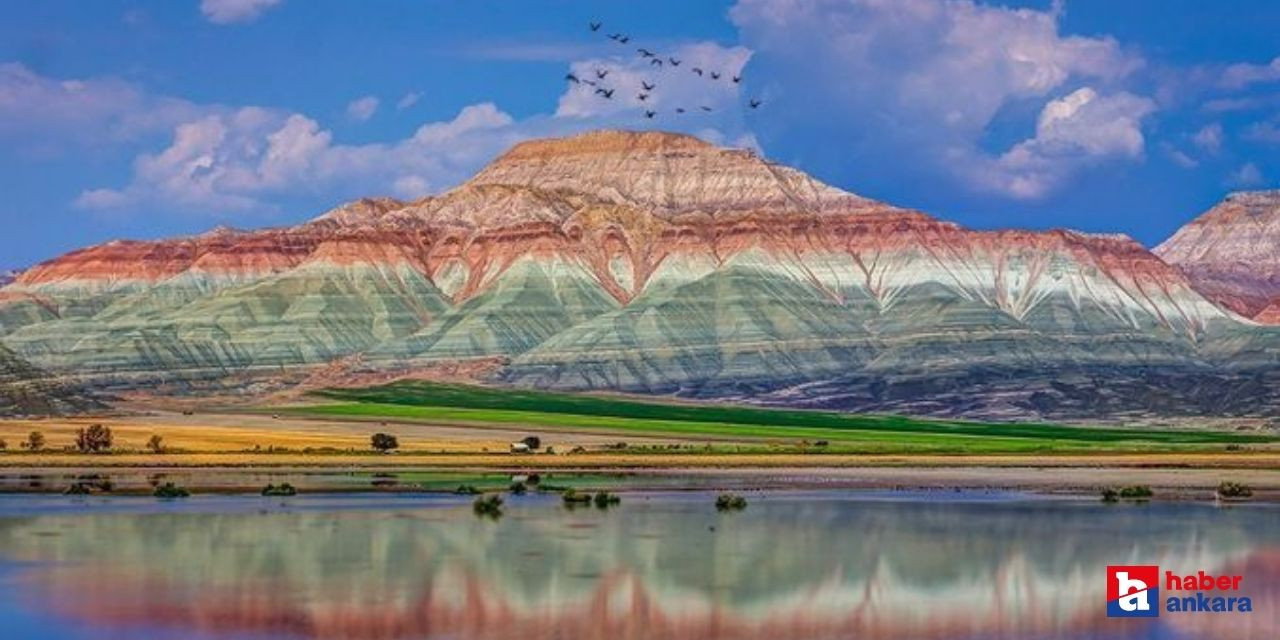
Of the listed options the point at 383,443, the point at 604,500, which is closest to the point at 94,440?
the point at 383,443

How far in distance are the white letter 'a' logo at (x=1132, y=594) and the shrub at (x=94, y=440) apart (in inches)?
2771

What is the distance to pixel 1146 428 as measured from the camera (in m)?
191

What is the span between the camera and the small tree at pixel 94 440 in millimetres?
110438

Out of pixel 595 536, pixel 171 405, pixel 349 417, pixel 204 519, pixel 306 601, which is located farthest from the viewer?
pixel 171 405

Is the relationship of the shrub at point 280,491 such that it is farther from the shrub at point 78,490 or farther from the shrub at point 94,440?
the shrub at point 94,440

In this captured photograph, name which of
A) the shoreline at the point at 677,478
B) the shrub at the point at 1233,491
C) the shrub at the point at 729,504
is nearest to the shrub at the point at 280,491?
the shoreline at the point at 677,478

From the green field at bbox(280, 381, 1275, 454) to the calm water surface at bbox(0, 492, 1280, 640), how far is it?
5917cm

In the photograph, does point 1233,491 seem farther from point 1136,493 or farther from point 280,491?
point 280,491

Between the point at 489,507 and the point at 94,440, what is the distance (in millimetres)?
46699

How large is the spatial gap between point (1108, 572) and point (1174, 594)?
4.47 m

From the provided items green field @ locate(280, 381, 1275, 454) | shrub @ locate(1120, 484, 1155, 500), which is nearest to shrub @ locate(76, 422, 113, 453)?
green field @ locate(280, 381, 1275, 454)

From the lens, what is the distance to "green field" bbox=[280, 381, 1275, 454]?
143m

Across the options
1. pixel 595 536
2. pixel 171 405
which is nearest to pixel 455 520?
pixel 595 536

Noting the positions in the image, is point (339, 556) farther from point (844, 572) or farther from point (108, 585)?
point (844, 572)
